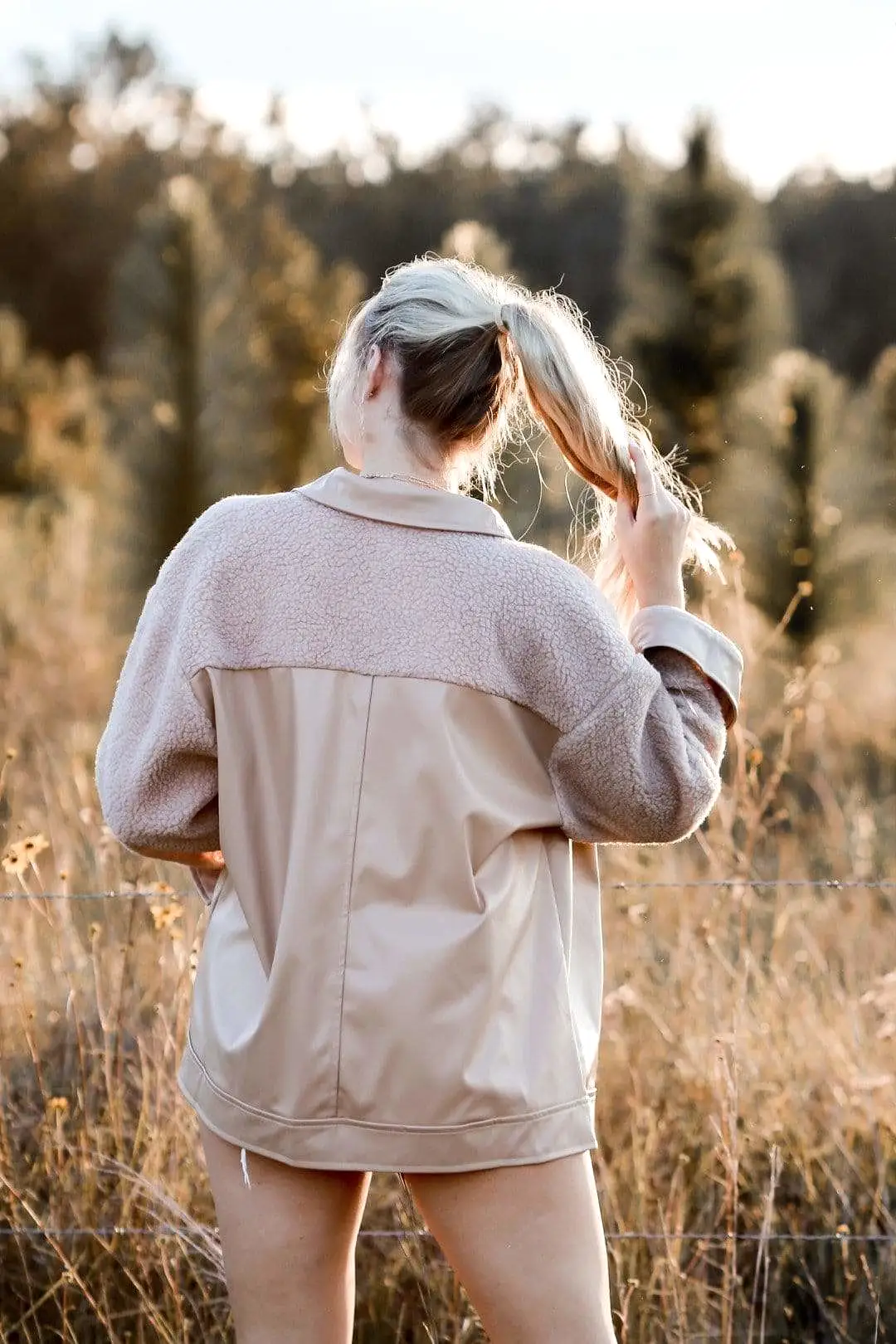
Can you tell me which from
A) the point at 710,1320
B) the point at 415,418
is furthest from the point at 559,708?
the point at 710,1320

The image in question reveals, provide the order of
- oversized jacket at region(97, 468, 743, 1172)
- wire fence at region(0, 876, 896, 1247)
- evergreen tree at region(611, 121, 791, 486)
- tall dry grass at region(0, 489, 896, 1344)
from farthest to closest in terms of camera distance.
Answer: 1. evergreen tree at region(611, 121, 791, 486)
2. tall dry grass at region(0, 489, 896, 1344)
3. wire fence at region(0, 876, 896, 1247)
4. oversized jacket at region(97, 468, 743, 1172)

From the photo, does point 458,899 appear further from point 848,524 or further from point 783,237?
point 783,237

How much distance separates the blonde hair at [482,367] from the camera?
1.37 metres

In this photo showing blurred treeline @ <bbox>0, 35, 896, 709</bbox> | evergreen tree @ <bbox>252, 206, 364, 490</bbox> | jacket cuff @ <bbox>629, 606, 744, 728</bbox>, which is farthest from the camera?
evergreen tree @ <bbox>252, 206, 364, 490</bbox>

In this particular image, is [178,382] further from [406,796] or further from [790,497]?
[406,796]

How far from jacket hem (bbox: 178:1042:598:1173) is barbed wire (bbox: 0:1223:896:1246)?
77cm

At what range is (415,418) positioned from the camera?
4.55 feet

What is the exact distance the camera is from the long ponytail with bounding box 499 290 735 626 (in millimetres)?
1394

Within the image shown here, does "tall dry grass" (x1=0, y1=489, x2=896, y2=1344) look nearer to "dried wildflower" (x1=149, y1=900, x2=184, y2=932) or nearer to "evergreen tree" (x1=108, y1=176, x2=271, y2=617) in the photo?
"dried wildflower" (x1=149, y1=900, x2=184, y2=932)

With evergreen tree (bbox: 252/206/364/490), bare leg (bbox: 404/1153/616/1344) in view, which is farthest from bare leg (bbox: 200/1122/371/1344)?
evergreen tree (bbox: 252/206/364/490)

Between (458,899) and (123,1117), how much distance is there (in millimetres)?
1362

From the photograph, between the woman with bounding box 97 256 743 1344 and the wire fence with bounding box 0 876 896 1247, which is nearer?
the woman with bounding box 97 256 743 1344

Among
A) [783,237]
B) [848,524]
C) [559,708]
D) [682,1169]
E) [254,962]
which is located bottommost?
[682,1169]

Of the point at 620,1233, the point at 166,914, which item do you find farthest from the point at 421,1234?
the point at 166,914
